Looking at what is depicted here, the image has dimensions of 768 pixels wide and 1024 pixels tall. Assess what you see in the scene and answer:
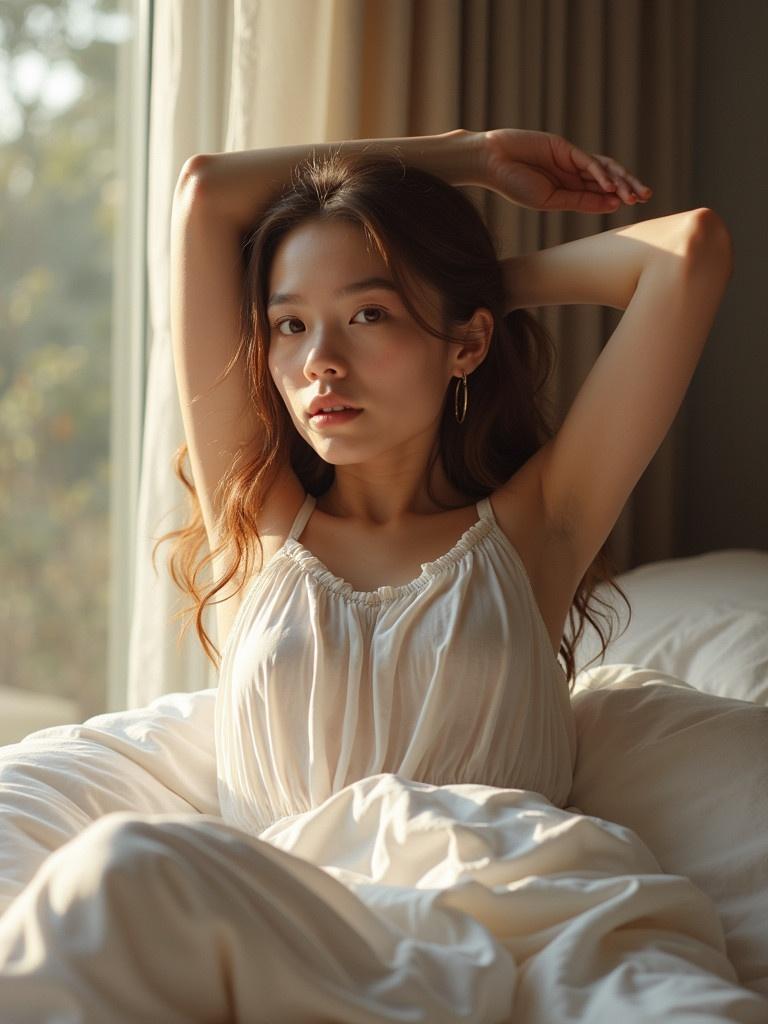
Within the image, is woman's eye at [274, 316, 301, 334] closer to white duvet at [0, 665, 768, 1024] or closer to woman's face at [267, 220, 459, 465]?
woman's face at [267, 220, 459, 465]

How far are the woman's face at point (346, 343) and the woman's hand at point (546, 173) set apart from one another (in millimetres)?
283

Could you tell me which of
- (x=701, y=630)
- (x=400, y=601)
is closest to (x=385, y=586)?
(x=400, y=601)

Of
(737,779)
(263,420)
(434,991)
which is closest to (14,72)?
(263,420)

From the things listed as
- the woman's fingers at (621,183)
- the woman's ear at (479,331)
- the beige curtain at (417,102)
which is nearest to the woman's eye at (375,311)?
the woman's ear at (479,331)

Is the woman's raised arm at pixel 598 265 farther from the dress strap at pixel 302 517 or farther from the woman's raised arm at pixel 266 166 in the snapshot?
the dress strap at pixel 302 517

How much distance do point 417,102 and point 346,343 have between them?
141 cm

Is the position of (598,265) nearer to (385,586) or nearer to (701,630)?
(385,586)

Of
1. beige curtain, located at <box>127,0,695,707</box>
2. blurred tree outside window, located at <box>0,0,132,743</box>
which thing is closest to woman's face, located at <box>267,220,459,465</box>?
beige curtain, located at <box>127,0,695,707</box>

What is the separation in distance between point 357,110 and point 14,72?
0.76 metres

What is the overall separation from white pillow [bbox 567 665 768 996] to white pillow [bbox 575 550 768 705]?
33 cm

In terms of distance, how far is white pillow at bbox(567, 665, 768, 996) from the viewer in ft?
4.02

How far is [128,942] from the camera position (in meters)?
0.80

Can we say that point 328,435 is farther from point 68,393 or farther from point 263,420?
point 68,393

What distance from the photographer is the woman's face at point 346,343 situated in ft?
4.56
